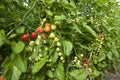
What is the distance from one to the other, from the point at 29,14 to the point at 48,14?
154 mm

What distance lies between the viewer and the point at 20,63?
1.37m

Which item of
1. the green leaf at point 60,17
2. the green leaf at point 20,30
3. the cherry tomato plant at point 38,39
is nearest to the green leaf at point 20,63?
the cherry tomato plant at point 38,39

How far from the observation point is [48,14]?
1.45 metres

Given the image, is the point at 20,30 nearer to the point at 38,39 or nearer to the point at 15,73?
the point at 38,39

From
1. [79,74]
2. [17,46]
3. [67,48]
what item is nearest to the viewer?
[17,46]

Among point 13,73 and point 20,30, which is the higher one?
point 20,30

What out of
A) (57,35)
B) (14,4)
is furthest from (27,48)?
(14,4)

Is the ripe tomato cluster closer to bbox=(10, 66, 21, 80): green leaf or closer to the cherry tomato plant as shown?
the cherry tomato plant

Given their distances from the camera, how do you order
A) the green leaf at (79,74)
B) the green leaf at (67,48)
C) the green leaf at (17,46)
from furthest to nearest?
1. the green leaf at (79,74)
2. the green leaf at (67,48)
3. the green leaf at (17,46)

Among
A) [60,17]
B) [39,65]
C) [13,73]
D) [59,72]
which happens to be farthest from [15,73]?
[60,17]

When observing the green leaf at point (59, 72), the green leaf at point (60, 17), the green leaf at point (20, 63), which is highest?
the green leaf at point (60, 17)

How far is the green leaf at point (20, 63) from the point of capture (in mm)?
1363

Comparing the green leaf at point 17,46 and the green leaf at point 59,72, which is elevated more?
the green leaf at point 17,46

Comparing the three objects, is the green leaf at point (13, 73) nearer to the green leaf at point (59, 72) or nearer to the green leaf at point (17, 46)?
the green leaf at point (17, 46)
